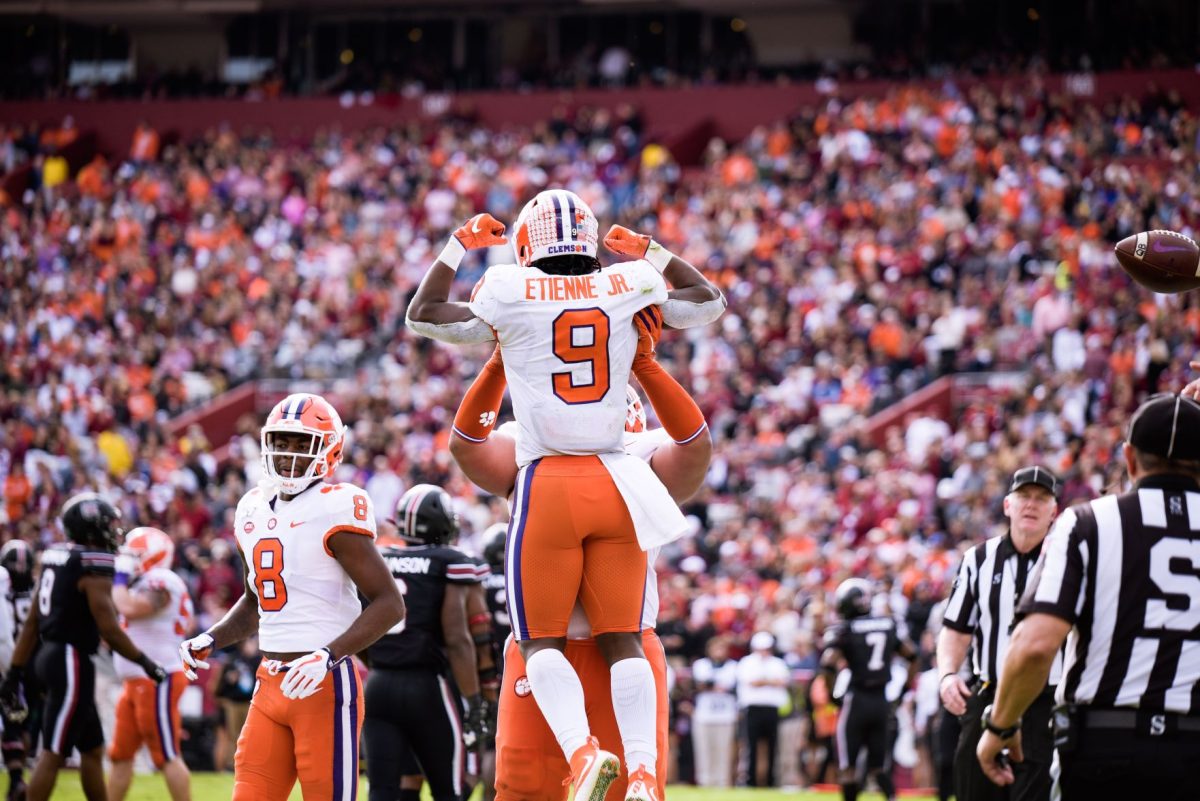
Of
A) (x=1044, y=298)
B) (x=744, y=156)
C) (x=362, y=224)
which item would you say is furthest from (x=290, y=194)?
(x=1044, y=298)

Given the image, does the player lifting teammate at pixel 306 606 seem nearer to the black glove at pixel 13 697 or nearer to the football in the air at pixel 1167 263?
the football in the air at pixel 1167 263

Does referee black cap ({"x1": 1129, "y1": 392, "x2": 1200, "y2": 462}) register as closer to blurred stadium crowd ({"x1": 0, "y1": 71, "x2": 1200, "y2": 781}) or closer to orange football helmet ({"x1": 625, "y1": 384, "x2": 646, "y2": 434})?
orange football helmet ({"x1": 625, "y1": 384, "x2": 646, "y2": 434})

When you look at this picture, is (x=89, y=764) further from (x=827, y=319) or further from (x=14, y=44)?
(x=14, y=44)

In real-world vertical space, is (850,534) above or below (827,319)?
below

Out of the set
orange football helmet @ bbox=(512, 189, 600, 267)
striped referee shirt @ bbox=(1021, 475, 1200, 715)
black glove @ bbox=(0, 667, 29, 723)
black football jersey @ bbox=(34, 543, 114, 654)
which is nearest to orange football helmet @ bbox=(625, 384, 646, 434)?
orange football helmet @ bbox=(512, 189, 600, 267)

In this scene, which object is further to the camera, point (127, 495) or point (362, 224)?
point (362, 224)

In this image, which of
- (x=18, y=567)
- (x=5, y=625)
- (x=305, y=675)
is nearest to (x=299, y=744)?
(x=305, y=675)

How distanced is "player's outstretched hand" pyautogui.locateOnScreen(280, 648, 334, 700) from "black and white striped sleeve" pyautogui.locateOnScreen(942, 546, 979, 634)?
3.02m

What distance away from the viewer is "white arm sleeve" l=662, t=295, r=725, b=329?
588 centimetres

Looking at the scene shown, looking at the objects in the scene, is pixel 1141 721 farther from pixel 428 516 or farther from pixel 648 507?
pixel 428 516

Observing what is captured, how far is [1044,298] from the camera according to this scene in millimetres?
19984

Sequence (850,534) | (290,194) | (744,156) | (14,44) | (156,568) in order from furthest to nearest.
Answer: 1. (14,44)
2. (290,194)
3. (744,156)
4. (850,534)
5. (156,568)

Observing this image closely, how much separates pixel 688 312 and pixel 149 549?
6.28 m

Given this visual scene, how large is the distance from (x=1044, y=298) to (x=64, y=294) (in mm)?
Result: 15589
